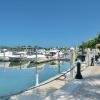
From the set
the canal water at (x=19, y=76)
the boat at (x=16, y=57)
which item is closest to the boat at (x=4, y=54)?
the boat at (x=16, y=57)

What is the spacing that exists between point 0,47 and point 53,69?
29.3 ft

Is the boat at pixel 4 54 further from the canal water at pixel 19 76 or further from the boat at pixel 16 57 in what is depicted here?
the canal water at pixel 19 76

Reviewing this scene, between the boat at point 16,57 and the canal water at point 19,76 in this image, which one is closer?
the canal water at point 19,76

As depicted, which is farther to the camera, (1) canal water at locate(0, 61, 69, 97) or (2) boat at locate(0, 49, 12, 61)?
(2) boat at locate(0, 49, 12, 61)

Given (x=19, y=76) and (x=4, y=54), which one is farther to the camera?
(x=19, y=76)

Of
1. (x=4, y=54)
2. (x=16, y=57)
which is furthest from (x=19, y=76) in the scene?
(x=16, y=57)

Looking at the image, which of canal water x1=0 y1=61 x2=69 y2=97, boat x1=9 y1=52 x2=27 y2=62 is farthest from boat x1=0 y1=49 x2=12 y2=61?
canal water x1=0 y1=61 x2=69 y2=97

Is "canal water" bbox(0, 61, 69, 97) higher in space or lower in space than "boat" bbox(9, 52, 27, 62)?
lower

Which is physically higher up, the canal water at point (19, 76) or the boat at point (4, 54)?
the boat at point (4, 54)

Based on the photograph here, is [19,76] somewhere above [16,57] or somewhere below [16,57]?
below

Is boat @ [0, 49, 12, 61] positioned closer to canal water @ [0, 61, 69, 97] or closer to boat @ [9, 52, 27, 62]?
boat @ [9, 52, 27, 62]

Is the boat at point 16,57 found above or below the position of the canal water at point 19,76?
above

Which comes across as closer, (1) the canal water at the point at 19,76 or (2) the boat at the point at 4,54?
(1) the canal water at the point at 19,76

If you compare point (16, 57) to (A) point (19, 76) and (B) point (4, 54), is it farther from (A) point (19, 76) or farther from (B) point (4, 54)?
(B) point (4, 54)
